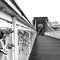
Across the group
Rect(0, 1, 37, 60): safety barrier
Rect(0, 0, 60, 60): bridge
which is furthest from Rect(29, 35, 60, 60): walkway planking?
Rect(0, 1, 37, 60): safety barrier

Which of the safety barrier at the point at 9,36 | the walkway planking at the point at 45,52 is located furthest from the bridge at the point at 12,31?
the walkway planking at the point at 45,52

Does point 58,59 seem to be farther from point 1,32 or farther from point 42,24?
point 42,24

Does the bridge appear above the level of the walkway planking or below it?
above

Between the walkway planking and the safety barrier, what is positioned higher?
the safety barrier

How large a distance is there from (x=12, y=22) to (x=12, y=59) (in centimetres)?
34

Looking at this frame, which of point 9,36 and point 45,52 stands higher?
point 9,36

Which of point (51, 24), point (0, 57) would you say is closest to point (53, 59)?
point (0, 57)

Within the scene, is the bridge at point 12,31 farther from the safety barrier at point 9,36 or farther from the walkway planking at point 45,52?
the walkway planking at point 45,52

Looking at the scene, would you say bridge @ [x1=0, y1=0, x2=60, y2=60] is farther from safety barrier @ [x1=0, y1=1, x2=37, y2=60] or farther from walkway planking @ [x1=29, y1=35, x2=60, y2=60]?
walkway planking @ [x1=29, y1=35, x2=60, y2=60]

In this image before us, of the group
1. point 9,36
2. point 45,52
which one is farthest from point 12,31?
point 45,52

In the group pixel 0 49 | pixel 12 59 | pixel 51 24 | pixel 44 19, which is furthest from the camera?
pixel 44 19

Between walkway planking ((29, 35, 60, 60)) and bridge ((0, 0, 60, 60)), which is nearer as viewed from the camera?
bridge ((0, 0, 60, 60))

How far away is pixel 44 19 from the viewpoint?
987 inches

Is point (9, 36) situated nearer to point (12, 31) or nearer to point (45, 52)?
point (12, 31)
